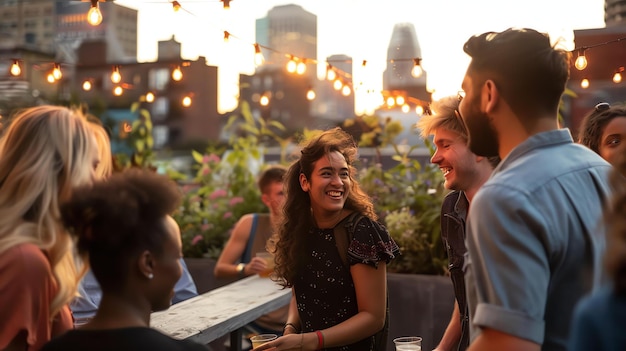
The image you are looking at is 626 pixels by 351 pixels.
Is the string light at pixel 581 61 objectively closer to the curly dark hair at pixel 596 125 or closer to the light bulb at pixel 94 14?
the curly dark hair at pixel 596 125

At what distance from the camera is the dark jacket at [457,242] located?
2773mm

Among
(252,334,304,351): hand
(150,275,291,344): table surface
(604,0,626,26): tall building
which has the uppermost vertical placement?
(604,0,626,26): tall building

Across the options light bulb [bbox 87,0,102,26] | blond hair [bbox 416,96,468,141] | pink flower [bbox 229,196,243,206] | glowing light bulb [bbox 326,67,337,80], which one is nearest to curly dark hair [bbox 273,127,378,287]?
blond hair [bbox 416,96,468,141]

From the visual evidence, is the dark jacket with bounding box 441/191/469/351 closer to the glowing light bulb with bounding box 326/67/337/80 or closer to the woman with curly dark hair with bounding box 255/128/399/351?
the woman with curly dark hair with bounding box 255/128/399/351

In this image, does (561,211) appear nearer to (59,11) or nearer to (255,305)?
(255,305)

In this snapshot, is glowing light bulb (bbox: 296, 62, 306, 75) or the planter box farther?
glowing light bulb (bbox: 296, 62, 306, 75)

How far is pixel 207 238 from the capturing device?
7.07 m

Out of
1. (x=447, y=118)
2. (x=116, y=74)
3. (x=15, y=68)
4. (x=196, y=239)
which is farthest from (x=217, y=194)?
(x=447, y=118)

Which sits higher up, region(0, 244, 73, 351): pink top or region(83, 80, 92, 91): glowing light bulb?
region(83, 80, 92, 91): glowing light bulb

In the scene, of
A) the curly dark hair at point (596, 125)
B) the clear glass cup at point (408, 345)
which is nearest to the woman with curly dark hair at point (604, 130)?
the curly dark hair at point (596, 125)

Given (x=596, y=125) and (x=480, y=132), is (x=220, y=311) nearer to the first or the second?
(x=596, y=125)

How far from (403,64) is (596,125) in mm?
2760

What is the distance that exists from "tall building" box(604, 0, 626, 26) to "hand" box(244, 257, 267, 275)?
3.12 m

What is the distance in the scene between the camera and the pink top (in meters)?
1.77
